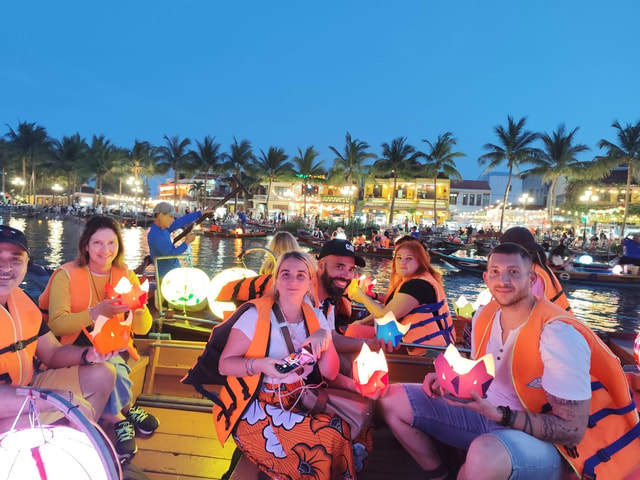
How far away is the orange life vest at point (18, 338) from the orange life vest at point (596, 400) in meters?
3.08

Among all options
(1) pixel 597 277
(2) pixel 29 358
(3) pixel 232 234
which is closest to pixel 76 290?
(2) pixel 29 358

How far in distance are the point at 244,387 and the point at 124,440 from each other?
114 cm

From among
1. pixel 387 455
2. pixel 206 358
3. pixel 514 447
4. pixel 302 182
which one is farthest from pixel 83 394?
pixel 302 182

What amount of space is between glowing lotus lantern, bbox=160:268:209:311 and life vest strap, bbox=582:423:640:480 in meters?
4.81

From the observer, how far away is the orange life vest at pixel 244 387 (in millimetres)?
2779

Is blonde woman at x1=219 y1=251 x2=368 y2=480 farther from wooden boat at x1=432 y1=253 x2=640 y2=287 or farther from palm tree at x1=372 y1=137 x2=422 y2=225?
A: palm tree at x1=372 y1=137 x2=422 y2=225

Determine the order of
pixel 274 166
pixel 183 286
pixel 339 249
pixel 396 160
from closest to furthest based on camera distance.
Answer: pixel 339 249
pixel 183 286
pixel 396 160
pixel 274 166

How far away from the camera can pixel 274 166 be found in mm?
58688

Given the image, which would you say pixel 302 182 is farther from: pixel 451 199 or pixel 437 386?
pixel 437 386

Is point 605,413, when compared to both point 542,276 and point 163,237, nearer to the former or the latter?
point 542,276

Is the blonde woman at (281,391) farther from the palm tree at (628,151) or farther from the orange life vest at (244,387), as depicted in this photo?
the palm tree at (628,151)

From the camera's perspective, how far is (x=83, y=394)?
296 cm

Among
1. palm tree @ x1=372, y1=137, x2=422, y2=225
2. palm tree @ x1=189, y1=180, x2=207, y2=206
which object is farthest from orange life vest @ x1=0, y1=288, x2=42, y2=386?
palm tree @ x1=189, y1=180, x2=207, y2=206

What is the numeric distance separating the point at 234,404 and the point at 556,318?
2082mm
